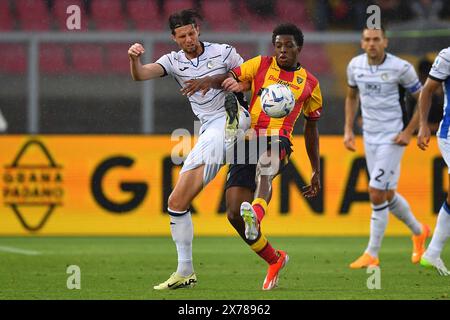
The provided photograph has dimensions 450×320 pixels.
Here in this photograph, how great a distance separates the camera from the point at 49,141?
13.6m

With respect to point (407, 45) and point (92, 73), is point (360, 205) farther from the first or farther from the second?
point (92, 73)

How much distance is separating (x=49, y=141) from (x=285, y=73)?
567 cm

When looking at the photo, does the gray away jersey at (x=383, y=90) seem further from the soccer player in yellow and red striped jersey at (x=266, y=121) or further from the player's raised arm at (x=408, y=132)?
the soccer player in yellow and red striped jersey at (x=266, y=121)

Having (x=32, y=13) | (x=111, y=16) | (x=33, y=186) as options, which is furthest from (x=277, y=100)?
(x=32, y=13)

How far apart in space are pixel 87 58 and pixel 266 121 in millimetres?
7269

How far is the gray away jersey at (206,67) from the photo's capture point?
873cm

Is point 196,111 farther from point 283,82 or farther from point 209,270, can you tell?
point 209,270

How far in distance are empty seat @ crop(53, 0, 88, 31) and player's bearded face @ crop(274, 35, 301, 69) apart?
27.0 ft

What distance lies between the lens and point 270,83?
27.9 ft

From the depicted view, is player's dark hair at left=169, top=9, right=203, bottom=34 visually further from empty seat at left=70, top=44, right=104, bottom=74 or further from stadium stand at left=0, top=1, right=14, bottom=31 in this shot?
stadium stand at left=0, top=1, right=14, bottom=31

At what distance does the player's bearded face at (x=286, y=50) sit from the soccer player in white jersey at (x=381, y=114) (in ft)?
7.86

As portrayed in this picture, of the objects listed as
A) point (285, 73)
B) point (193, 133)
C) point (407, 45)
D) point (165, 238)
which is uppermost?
point (285, 73)

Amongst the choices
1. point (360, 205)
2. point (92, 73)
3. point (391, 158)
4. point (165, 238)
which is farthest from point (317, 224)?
point (92, 73)

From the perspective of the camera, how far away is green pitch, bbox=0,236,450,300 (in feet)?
26.6
